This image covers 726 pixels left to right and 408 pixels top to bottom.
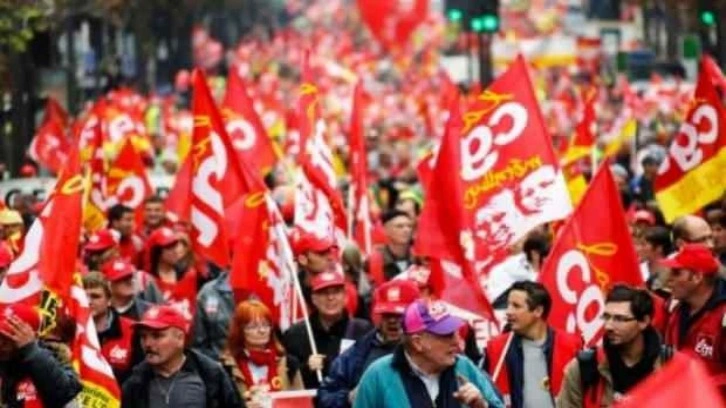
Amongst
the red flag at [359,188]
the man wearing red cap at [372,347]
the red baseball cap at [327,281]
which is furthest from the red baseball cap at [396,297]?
the red flag at [359,188]

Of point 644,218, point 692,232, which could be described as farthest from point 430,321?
point 644,218

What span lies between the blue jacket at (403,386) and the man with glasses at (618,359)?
730 mm

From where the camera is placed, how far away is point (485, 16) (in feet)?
123

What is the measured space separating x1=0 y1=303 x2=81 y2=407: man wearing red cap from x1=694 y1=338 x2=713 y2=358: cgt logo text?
2696 millimetres

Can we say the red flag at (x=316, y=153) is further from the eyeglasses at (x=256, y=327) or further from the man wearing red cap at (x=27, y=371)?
the man wearing red cap at (x=27, y=371)

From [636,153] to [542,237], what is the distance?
14.6m

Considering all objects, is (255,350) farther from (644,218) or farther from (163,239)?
(644,218)

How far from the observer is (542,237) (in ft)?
59.4

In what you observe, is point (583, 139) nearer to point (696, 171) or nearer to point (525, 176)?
point (696, 171)

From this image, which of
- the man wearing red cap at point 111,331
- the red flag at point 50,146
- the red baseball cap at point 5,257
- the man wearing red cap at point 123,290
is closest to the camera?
the man wearing red cap at point 111,331

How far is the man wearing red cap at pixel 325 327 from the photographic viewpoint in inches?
574

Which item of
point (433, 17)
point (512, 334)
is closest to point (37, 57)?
point (512, 334)

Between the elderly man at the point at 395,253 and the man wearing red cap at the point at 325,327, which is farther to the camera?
the elderly man at the point at 395,253

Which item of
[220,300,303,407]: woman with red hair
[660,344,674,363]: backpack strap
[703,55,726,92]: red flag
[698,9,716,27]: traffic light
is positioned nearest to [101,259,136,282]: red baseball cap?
[220,300,303,407]: woman with red hair
